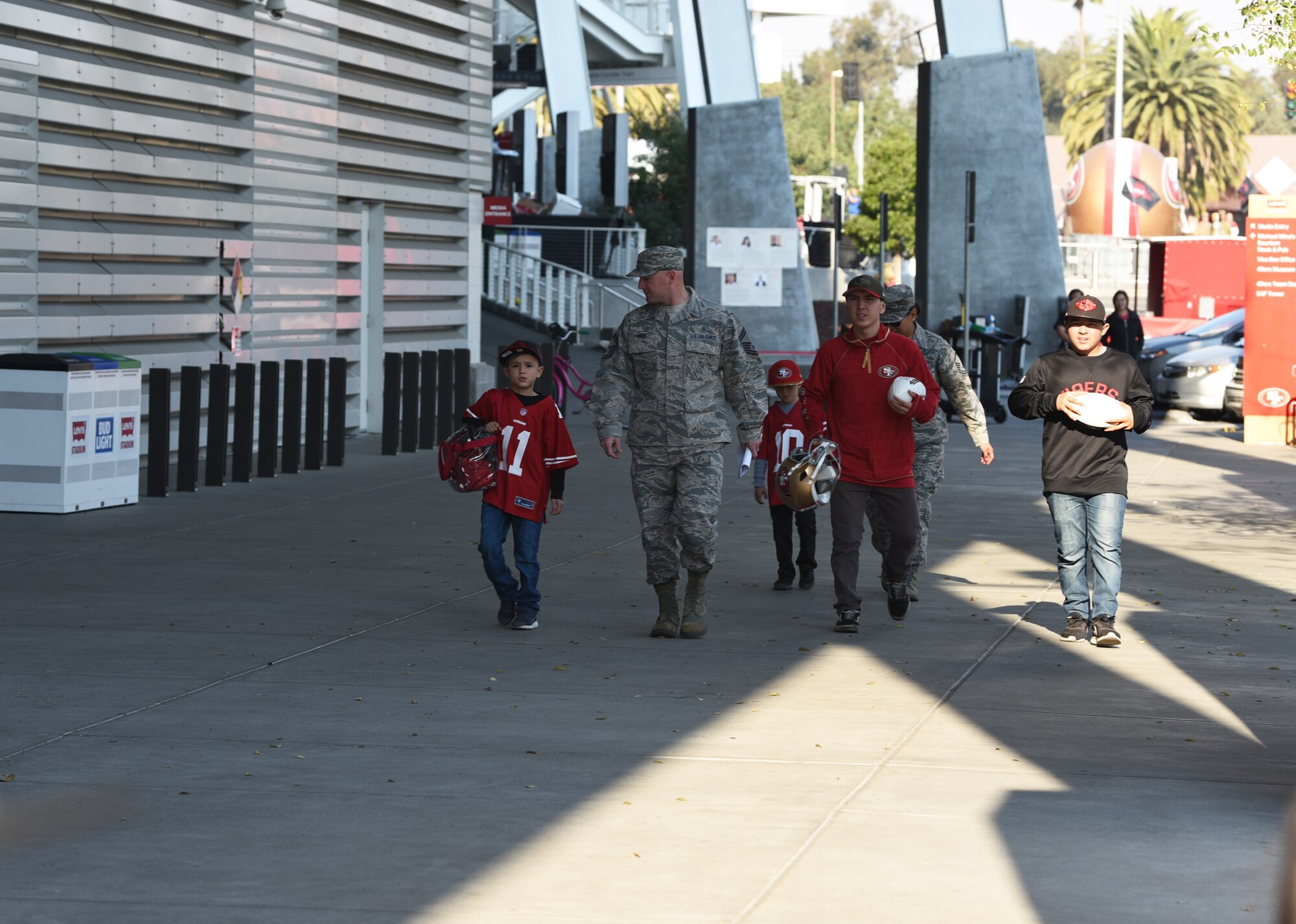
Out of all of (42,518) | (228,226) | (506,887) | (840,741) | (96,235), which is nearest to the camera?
(506,887)

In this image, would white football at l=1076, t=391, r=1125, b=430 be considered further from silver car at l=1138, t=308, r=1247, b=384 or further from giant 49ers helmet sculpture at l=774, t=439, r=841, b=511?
silver car at l=1138, t=308, r=1247, b=384

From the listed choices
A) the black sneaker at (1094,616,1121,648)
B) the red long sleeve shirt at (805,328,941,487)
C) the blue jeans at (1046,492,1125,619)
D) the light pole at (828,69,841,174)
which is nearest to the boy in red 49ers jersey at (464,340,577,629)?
the red long sleeve shirt at (805,328,941,487)

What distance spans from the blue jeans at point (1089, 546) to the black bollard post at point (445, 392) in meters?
11.9

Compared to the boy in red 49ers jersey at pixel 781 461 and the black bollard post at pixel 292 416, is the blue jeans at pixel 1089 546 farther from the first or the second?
the black bollard post at pixel 292 416

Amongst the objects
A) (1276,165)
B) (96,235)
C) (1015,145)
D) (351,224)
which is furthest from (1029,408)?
(1276,165)

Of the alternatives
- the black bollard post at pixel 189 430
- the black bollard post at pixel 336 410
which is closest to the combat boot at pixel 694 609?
the black bollard post at pixel 189 430

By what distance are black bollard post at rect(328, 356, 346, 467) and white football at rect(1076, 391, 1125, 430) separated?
1022cm

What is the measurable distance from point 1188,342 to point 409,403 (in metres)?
13.4

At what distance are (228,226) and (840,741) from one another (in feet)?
41.4

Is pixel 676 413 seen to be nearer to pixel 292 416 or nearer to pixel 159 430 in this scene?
pixel 159 430

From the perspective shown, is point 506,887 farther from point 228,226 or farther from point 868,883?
point 228,226

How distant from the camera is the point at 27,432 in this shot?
13.7 metres

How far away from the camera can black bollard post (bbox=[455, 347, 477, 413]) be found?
69.7 ft

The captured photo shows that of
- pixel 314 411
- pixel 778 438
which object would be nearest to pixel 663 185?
pixel 314 411
